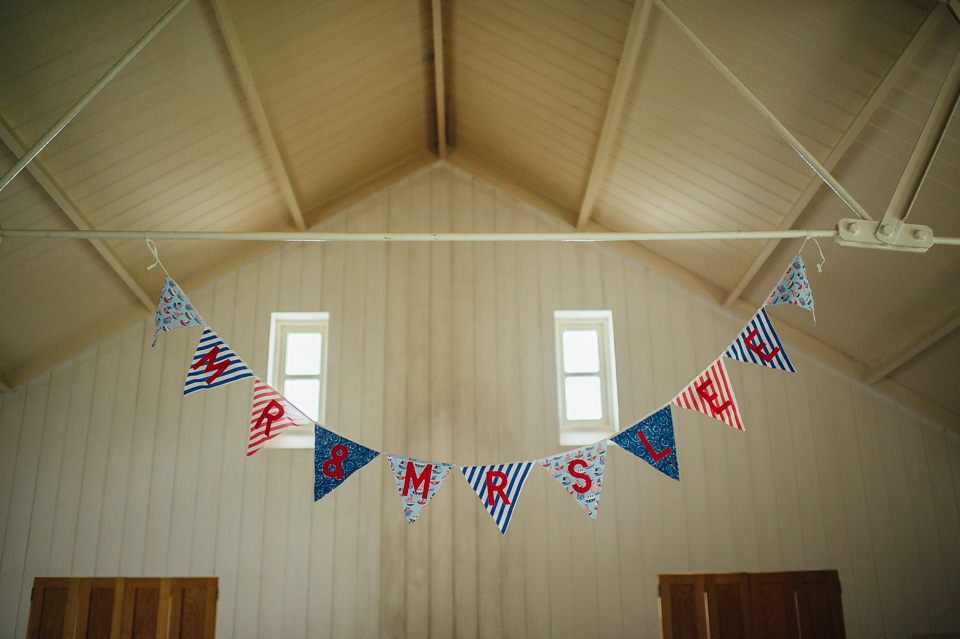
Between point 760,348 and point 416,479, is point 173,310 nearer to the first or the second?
point 416,479

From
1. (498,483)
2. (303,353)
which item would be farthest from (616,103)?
(303,353)

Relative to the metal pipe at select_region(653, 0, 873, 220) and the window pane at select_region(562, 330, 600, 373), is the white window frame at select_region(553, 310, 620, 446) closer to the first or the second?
the window pane at select_region(562, 330, 600, 373)

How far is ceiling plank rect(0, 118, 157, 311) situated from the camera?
4.45 meters

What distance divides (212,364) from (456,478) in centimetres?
260

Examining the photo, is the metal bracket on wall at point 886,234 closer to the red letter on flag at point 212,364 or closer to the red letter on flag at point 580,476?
the red letter on flag at point 580,476

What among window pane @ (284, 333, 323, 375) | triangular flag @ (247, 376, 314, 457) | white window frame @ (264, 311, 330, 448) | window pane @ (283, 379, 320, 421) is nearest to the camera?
triangular flag @ (247, 376, 314, 457)

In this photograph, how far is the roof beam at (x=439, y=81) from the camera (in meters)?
5.64

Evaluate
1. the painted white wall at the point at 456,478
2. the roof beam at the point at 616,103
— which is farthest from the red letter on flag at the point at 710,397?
the roof beam at the point at 616,103

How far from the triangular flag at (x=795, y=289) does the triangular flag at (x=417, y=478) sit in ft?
7.37

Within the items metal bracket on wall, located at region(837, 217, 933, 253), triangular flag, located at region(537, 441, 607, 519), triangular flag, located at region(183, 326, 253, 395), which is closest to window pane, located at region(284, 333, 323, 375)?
triangular flag, located at region(183, 326, 253, 395)

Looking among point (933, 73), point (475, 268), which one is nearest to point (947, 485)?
point (933, 73)

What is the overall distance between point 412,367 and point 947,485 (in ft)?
15.4

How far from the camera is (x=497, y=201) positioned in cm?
723

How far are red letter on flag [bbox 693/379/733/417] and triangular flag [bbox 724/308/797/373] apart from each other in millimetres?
225
